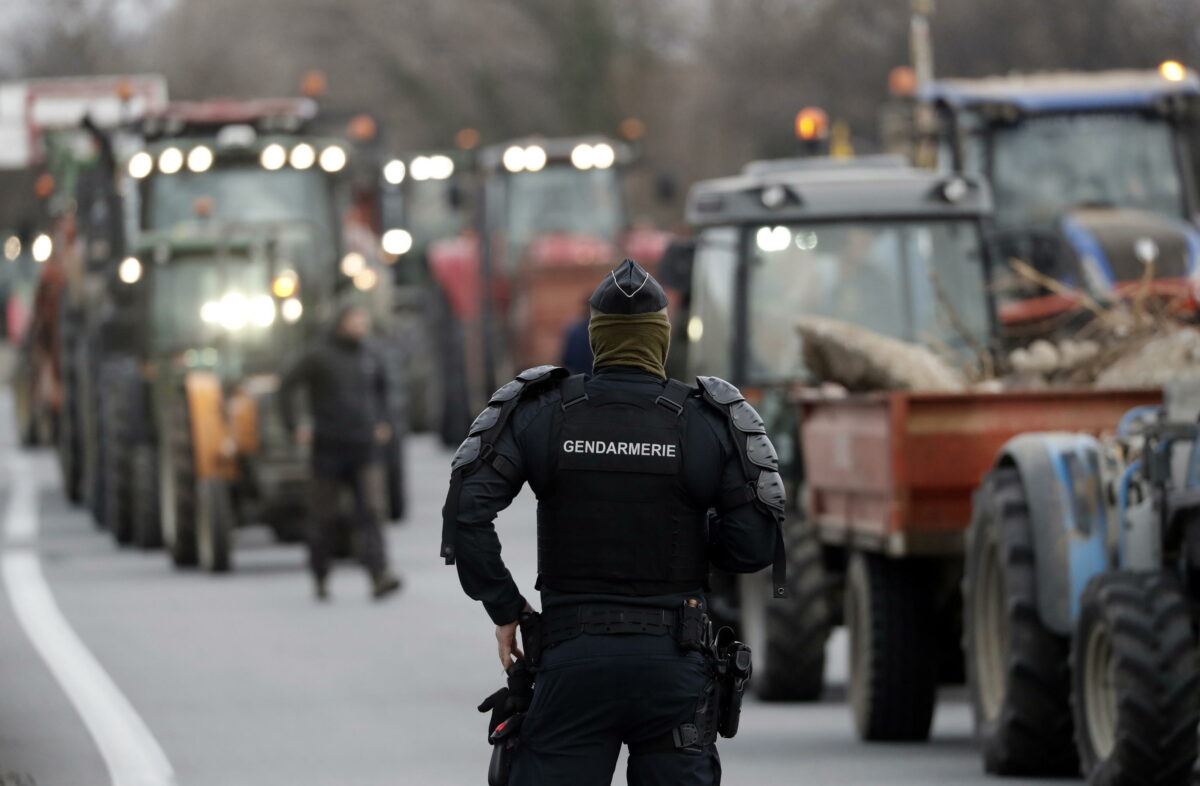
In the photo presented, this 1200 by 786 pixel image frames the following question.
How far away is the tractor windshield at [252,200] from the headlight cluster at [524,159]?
33.4 feet

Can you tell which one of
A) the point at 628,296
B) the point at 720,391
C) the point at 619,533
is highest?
the point at 628,296

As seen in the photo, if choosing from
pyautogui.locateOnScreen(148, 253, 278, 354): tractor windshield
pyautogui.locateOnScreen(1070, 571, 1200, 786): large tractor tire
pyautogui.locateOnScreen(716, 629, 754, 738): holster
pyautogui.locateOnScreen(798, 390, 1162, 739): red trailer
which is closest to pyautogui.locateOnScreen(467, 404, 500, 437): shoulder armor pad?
pyautogui.locateOnScreen(716, 629, 754, 738): holster

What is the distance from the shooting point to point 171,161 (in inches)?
952

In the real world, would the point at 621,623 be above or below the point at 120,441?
below

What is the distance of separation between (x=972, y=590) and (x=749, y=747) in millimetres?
1517

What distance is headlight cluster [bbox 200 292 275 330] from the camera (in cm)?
2289

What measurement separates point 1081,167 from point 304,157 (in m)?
6.37

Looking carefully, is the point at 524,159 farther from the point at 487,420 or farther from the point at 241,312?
the point at 487,420

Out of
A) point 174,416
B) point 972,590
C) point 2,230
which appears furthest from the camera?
point 2,230

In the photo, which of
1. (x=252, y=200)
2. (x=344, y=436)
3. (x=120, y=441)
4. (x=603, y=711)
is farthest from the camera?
(x=252, y=200)

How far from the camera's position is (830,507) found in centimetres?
1294

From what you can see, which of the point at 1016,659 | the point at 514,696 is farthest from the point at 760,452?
the point at 1016,659

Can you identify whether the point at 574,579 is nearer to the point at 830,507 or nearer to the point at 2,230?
the point at 830,507

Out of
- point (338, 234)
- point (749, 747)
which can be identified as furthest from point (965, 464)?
point (338, 234)
